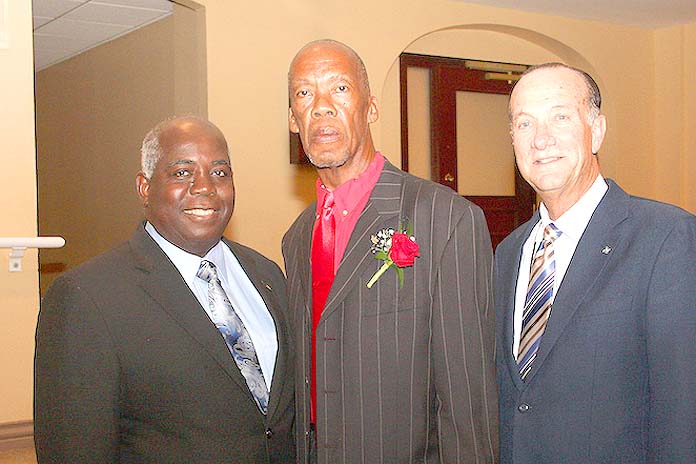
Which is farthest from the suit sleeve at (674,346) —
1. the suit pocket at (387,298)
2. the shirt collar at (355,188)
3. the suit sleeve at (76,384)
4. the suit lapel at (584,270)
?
the suit sleeve at (76,384)

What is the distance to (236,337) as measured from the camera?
2162 millimetres

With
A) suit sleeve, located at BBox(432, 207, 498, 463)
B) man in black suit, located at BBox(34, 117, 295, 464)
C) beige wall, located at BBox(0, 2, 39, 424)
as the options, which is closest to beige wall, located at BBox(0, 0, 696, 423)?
beige wall, located at BBox(0, 2, 39, 424)

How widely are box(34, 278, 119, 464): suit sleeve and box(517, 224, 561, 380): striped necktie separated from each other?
3.43 ft

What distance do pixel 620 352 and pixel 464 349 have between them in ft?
1.22

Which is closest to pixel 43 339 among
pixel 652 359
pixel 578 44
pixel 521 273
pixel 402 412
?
pixel 402 412

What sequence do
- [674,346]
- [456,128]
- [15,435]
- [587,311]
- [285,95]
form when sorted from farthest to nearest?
1. [456,128]
2. [285,95]
3. [15,435]
4. [587,311]
5. [674,346]

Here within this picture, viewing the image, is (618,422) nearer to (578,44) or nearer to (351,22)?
(351,22)

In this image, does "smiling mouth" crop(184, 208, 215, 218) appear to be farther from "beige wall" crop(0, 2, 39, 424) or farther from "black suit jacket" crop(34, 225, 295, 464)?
"beige wall" crop(0, 2, 39, 424)

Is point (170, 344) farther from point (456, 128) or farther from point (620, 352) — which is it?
point (456, 128)

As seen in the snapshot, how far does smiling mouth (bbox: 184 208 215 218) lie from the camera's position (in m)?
2.17

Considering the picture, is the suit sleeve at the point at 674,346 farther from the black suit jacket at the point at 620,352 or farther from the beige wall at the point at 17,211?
the beige wall at the point at 17,211

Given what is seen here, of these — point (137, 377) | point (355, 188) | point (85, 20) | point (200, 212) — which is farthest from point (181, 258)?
point (85, 20)

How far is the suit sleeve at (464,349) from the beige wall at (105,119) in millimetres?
4554

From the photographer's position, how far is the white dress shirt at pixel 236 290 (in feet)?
7.23
